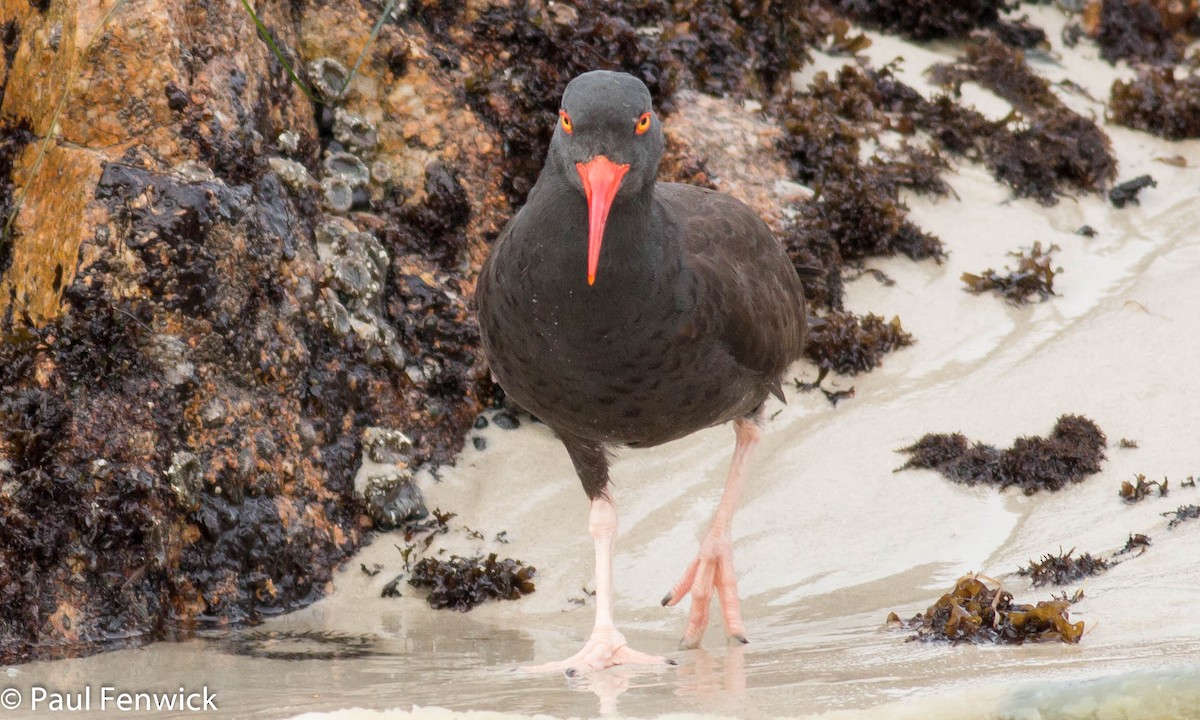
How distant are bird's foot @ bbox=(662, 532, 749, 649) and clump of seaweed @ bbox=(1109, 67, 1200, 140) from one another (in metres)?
4.84

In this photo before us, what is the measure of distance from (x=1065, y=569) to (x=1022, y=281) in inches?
98.9

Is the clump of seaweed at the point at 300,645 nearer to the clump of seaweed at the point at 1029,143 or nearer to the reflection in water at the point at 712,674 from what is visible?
the reflection in water at the point at 712,674

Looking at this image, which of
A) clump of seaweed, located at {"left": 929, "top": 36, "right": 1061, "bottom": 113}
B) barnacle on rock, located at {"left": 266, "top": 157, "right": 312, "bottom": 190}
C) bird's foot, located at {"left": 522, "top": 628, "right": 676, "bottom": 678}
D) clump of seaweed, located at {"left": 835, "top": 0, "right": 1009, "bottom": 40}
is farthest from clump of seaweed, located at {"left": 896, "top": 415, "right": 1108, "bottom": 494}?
clump of seaweed, located at {"left": 835, "top": 0, "right": 1009, "bottom": 40}

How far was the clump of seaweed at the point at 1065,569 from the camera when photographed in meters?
4.05

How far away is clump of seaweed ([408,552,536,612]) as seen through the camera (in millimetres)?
4621

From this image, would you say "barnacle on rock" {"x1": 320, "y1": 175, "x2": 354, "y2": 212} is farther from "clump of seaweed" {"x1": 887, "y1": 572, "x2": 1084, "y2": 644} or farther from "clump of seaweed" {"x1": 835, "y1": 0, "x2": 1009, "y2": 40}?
"clump of seaweed" {"x1": 835, "y1": 0, "x2": 1009, "y2": 40}

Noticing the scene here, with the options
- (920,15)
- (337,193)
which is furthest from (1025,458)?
(920,15)

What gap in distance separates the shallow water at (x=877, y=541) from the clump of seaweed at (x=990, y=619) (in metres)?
0.08

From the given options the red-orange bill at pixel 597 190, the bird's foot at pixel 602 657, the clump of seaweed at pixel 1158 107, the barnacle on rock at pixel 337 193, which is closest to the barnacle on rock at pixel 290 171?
the barnacle on rock at pixel 337 193

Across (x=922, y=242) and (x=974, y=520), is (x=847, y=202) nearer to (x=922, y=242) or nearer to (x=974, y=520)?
(x=922, y=242)

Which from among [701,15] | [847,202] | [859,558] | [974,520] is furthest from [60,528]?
[701,15]

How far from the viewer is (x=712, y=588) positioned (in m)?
4.32

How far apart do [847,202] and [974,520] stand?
211 centimetres

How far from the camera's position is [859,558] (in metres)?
4.74
